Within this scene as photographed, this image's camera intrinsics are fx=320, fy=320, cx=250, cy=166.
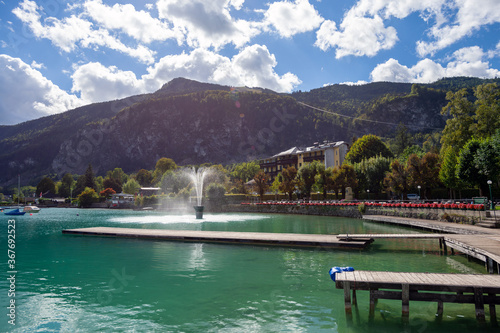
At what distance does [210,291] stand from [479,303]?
32.2 ft

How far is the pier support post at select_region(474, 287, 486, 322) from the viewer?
1016cm

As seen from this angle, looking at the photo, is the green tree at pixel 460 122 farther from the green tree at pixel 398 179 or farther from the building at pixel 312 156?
the building at pixel 312 156

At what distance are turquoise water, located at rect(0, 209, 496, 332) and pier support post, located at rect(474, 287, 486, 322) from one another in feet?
0.89

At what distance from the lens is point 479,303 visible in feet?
33.4

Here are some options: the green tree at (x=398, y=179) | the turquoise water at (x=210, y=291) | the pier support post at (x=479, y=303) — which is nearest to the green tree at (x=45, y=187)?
the turquoise water at (x=210, y=291)

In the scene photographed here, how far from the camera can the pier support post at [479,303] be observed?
10164 millimetres

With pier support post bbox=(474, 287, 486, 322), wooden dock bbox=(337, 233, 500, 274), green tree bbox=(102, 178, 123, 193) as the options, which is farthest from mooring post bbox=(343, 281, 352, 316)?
green tree bbox=(102, 178, 123, 193)

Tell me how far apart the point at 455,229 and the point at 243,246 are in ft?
56.9

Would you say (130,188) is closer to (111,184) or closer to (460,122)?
(111,184)

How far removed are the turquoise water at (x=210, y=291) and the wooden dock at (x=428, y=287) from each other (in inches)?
24.2

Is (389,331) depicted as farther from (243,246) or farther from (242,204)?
(242,204)

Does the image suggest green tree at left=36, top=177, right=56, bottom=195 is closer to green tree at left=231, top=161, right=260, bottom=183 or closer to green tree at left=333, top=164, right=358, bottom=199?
green tree at left=231, top=161, right=260, bottom=183

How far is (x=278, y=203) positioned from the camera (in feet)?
246

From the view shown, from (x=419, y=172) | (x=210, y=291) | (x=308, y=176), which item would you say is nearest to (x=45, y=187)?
(x=308, y=176)
